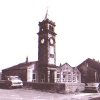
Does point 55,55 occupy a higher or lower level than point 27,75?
higher

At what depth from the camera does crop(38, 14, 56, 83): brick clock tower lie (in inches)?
1591

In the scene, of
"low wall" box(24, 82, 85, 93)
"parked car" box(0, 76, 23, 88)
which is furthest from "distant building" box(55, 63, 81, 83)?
"parked car" box(0, 76, 23, 88)

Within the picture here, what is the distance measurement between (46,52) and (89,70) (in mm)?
16302

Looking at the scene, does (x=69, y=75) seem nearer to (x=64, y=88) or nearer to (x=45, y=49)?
(x=45, y=49)

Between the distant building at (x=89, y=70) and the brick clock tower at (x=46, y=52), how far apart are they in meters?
13.1

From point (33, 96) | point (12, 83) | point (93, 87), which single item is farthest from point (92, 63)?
point (33, 96)

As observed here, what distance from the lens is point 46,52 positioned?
4050 centimetres

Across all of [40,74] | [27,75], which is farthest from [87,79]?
[27,75]

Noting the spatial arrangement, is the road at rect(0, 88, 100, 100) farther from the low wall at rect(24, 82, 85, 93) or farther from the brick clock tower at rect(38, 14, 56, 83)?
the brick clock tower at rect(38, 14, 56, 83)

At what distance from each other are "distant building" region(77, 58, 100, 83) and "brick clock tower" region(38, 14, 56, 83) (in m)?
13.1

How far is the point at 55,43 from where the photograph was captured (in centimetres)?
4262

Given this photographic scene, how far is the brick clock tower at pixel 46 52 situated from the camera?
4041cm

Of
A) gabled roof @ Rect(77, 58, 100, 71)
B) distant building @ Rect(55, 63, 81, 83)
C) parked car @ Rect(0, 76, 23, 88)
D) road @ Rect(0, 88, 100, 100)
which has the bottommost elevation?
road @ Rect(0, 88, 100, 100)

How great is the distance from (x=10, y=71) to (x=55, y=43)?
10.4 meters
